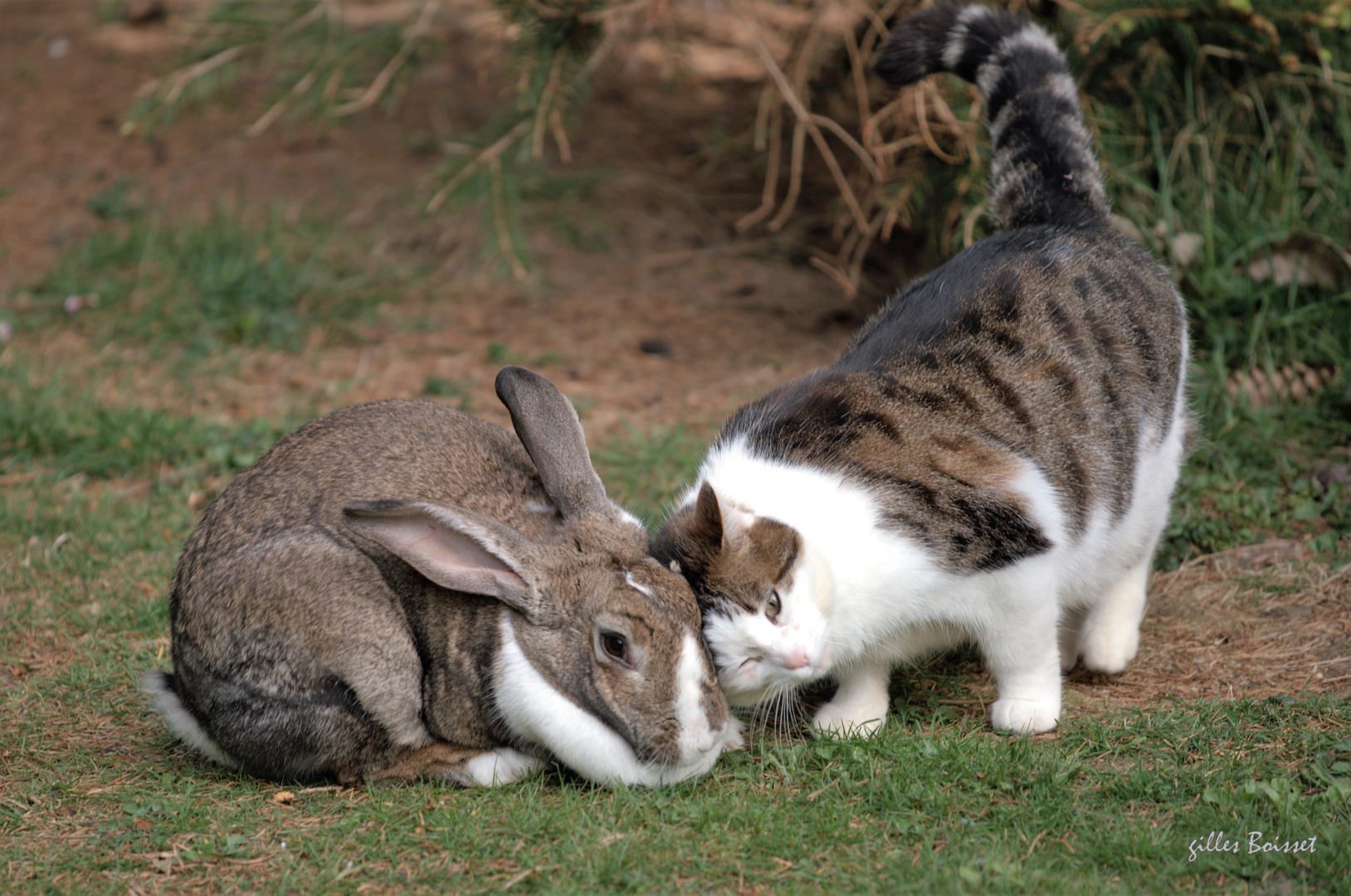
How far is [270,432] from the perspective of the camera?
617cm

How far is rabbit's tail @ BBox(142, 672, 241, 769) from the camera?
3.87 metres

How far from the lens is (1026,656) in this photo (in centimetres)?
400

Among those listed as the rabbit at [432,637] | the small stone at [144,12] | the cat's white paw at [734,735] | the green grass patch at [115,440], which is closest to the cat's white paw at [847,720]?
the cat's white paw at [734,735]

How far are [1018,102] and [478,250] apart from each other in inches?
Result: 167

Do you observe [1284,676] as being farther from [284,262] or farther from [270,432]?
[284,262]

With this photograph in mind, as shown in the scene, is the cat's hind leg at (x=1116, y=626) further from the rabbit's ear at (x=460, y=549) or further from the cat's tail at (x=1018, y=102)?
the rabbit's ear at (x=460, y=549)

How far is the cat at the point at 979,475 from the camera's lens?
3795mm

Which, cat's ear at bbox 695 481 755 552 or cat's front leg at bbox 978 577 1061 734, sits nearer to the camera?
cat's ear at bbox 695 481 755 552

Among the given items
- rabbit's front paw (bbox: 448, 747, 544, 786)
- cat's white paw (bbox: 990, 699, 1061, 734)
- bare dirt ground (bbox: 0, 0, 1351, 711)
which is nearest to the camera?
rabbit's front paw (bbox: 448, 747, 544, 786)

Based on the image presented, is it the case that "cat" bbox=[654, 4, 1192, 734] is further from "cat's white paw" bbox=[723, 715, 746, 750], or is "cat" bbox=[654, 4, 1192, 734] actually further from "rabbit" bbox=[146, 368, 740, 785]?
"rabbit" bbox=[146, 368, 740, 785]

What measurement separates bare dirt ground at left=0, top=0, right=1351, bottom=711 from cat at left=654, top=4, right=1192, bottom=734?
613mm

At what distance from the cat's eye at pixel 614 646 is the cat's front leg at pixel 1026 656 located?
123 centimetres

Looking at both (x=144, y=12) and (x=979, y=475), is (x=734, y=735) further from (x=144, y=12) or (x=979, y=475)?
(x=144, y=12)

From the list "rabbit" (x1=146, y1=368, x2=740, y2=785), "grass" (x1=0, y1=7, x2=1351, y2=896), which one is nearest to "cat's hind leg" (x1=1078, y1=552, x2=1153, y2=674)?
"grass" (x1=0, y1=7, x2=1351, y2=896)
